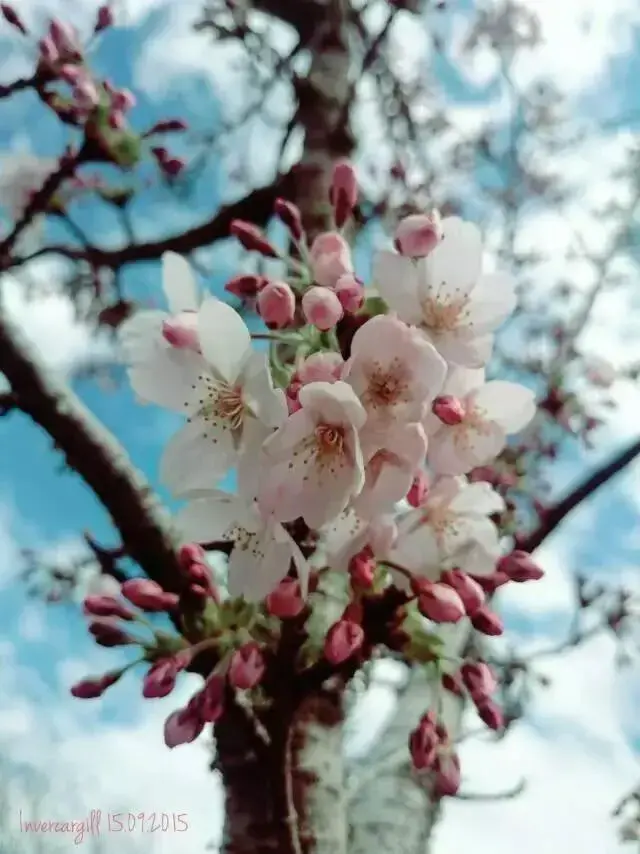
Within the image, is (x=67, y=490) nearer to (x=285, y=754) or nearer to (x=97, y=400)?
(x=97, y=400)

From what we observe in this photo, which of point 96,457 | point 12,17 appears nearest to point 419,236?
point 96,457

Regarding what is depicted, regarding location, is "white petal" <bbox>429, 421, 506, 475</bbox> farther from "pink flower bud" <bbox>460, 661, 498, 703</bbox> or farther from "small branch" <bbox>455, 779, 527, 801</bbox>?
"small branch" <bbox>455, 779, 527, 801</bbox>

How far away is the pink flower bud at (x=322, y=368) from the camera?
1.43ft

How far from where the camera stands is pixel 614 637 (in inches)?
44.8

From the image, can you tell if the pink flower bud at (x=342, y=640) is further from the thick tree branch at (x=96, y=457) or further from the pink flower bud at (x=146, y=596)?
the thick tree branch at (x=96, y=457)

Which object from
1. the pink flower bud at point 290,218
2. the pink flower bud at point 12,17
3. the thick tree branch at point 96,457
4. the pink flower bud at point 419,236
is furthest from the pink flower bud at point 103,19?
the pink flower bud at point 419,236

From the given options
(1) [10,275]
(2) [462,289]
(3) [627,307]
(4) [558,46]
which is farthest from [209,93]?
(2) [462,289]

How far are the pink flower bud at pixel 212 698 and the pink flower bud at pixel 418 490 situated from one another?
143 millimetres

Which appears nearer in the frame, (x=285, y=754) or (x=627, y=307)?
(x=285, y=754)

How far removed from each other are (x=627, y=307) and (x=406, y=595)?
92cm

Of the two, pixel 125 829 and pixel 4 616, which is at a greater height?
pixel 4 616

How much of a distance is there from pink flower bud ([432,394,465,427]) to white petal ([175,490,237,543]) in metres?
0.11

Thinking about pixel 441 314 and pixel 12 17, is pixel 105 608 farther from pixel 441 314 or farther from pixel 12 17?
pixel 12 17

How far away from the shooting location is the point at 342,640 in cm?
47
